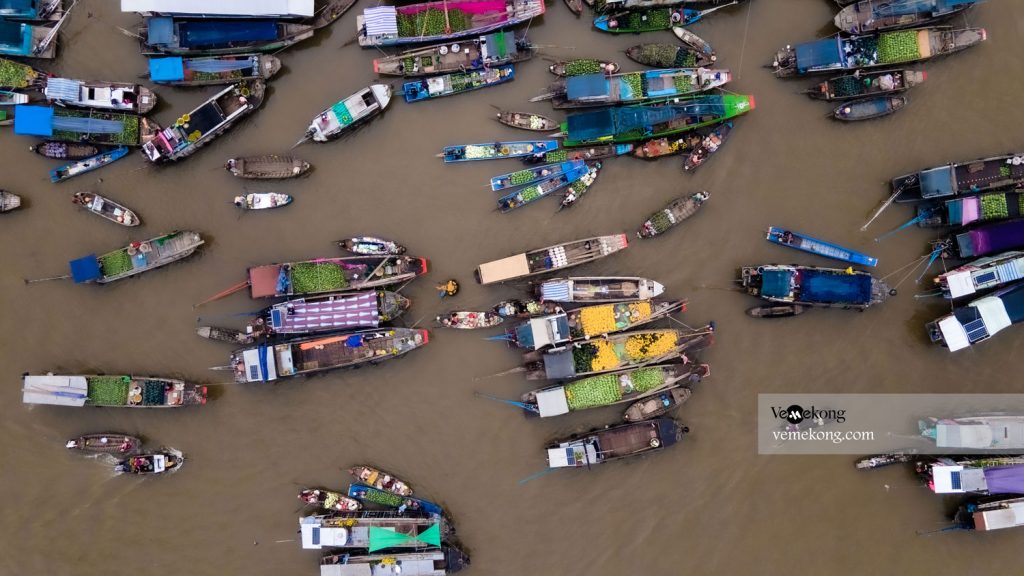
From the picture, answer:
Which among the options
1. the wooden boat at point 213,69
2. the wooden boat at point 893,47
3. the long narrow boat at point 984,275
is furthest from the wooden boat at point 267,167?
the long narrow boat at point 984,275

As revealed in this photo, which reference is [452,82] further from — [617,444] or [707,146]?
[617,444]

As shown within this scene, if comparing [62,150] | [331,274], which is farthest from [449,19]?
[62,150]

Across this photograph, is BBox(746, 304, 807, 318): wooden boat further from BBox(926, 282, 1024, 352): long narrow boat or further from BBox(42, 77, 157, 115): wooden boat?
BBox(42, 77, 157, 115): wooden boat

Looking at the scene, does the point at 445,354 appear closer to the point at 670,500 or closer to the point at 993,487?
the point at 670,500

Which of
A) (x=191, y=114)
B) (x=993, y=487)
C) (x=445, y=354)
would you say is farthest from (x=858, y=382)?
(x=191, y=114)

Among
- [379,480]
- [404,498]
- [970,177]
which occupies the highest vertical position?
[970,177]

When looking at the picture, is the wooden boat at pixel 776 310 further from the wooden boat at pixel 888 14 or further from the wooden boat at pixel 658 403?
the wooden boat at pixel 888 14
